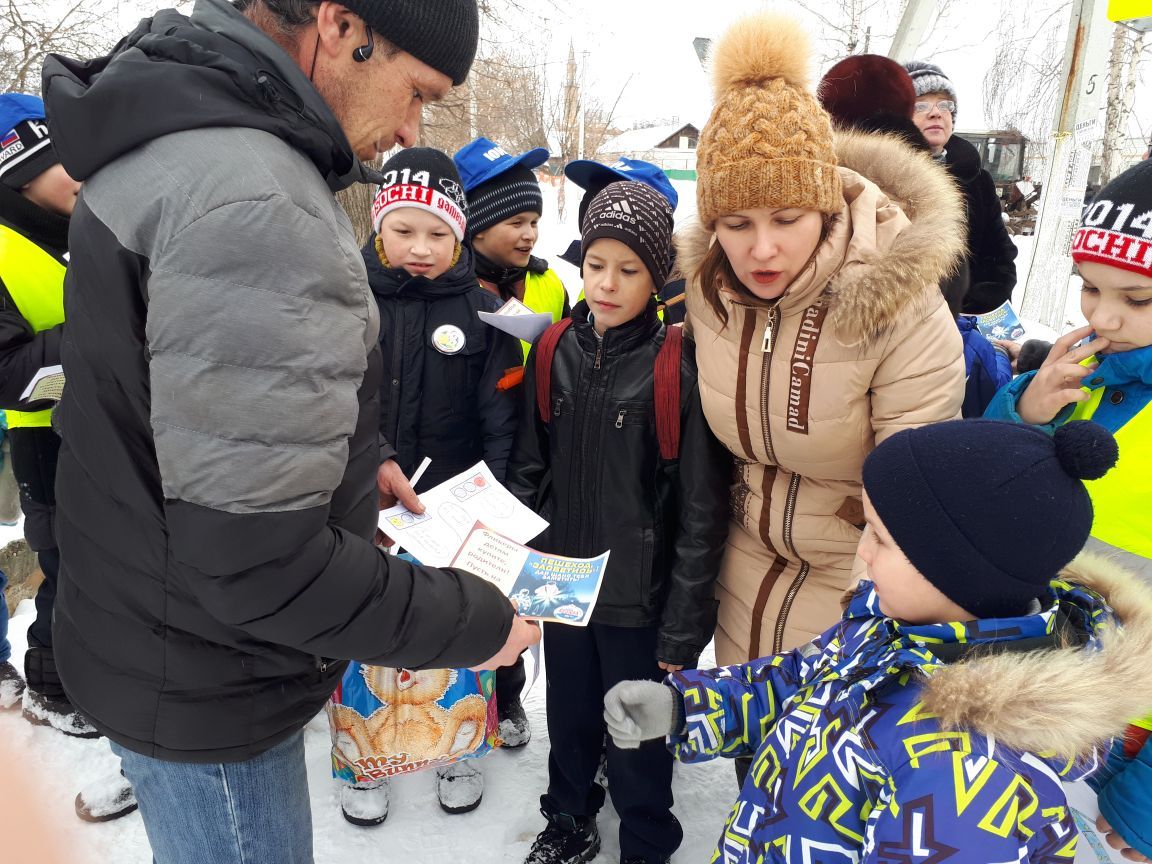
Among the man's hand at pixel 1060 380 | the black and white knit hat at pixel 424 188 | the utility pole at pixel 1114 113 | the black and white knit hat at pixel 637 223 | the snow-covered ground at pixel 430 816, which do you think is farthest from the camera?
the utility pole at pixel 1114 113

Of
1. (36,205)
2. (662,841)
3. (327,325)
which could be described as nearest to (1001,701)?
(327,325)

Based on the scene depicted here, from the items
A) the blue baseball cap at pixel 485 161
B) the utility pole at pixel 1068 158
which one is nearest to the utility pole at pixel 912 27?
the utility pole at pixel 1068 158

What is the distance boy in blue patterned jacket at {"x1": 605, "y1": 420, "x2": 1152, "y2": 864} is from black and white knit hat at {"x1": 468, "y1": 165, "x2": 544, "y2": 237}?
2.44 m

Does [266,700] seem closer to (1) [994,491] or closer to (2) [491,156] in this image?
(1) [994,491]

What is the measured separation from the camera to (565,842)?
2.28 meters

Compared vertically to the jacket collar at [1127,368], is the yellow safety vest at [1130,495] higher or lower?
lower

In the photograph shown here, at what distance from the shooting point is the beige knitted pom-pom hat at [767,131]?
65.0 inches

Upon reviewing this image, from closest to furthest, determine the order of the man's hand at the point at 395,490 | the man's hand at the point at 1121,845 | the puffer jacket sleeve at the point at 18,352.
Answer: the man's hand at the point at 1121,845, the man's hand at the point at 395,490, the puffer jacket sleeve at the point at 18,352

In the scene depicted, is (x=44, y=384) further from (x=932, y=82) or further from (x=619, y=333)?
(x=932, y=82)

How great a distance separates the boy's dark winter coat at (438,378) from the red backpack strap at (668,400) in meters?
0.66

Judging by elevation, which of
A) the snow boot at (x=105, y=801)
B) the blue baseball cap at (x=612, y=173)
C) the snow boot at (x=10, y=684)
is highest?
the blue baseball cap at (x=612, y=173)

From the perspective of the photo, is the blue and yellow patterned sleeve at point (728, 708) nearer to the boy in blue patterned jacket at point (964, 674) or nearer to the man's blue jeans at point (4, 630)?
the boy in blue patterned jacket at point (964, 674)

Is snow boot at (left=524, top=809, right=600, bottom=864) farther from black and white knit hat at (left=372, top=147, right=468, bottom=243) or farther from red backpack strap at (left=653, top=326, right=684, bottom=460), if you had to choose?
black and white knit hat at (left=372, top=147, right=468, bottom=243)

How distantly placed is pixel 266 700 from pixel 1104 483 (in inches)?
71.4
